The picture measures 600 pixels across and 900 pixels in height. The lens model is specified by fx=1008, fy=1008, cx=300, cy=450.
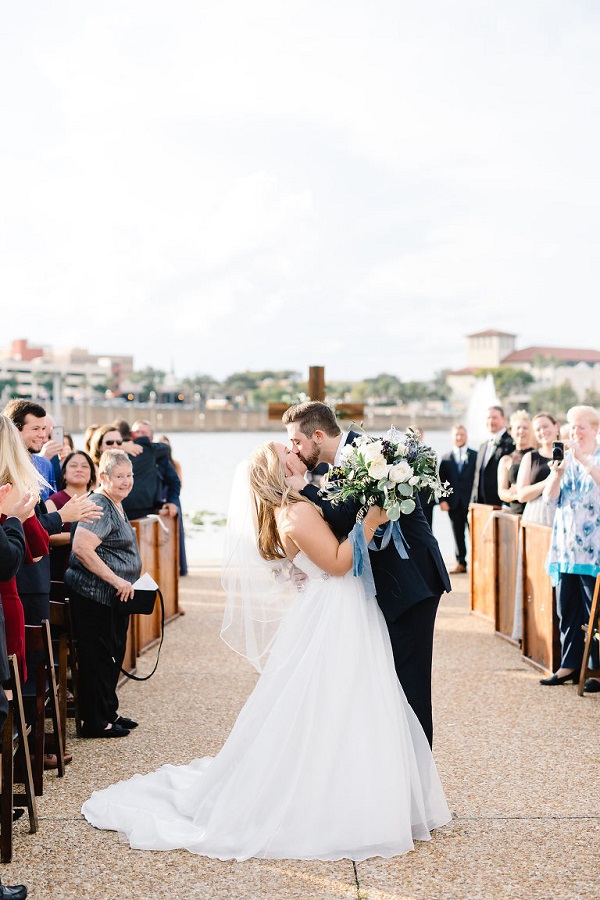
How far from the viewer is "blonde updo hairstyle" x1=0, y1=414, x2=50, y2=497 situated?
4.10 m

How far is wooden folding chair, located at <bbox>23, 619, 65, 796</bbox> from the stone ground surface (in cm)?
12

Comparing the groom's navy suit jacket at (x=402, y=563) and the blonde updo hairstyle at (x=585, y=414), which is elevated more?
the blonde updo hairstyle at (x=585, y=414)

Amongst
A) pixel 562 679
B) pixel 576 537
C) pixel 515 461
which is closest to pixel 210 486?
pixel 515 461

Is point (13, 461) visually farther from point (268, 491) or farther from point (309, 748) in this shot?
point (309, 748)

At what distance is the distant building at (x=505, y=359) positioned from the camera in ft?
380

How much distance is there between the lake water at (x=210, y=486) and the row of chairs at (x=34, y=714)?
1597 mm

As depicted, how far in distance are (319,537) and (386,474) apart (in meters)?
0.42

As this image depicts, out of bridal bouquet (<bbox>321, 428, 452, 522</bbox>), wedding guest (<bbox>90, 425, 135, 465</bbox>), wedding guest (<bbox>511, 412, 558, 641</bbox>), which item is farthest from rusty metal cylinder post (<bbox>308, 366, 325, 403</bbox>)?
bridal bouquet (<bbox>321, 428, 452, 522</bbox>)

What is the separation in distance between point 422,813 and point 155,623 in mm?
4770

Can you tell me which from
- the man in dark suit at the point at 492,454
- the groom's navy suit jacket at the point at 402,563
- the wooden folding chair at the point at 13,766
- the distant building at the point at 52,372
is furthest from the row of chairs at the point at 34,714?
the distant building at the point at 52,372

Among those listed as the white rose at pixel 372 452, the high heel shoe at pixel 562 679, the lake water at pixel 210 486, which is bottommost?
the lake water at pixel 210 486

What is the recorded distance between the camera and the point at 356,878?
3904mm

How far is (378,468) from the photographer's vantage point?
4117 millimetres

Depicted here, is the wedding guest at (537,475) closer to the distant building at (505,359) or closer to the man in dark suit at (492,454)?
the man in dark suit at (492,454)
